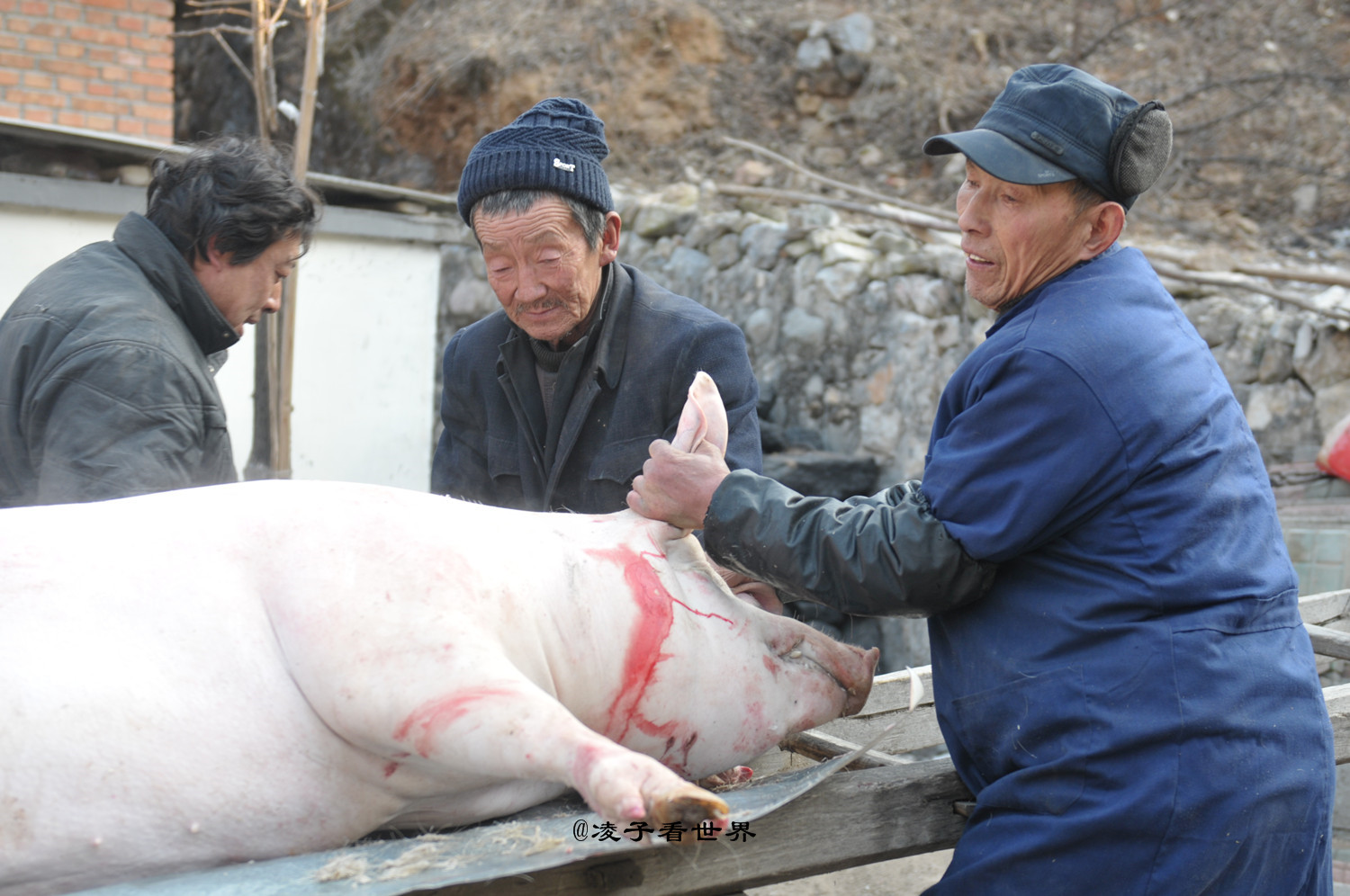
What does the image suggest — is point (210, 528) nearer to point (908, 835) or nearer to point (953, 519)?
point (953, 519)

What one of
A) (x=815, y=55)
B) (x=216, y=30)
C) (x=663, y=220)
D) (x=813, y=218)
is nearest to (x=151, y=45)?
(x=216, y=30)

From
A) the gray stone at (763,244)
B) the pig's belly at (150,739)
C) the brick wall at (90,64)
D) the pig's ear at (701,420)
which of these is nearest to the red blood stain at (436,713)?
the pig's belly at (150,739)

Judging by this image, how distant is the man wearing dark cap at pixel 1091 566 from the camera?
5.37 feet

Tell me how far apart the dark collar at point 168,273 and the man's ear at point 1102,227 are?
6.23ft

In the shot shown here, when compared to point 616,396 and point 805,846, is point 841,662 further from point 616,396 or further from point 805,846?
point 616,396

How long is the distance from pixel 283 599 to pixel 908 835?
1113mm

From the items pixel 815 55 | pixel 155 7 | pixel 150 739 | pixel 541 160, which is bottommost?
pixel 150 739

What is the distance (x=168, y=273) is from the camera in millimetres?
2549

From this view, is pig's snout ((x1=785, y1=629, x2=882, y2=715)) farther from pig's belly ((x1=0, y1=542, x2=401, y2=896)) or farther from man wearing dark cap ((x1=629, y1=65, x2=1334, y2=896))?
pig's belly ((x1=0, y1=542, x2=401, y2=896))

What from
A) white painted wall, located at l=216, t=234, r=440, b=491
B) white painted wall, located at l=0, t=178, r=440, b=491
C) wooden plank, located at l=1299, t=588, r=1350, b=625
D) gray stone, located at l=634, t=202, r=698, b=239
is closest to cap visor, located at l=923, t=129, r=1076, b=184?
wooden plank, located at l=1299, t=588, r=1350, b=625

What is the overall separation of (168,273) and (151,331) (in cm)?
23

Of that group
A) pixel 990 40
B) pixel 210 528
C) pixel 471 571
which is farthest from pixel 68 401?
pixel 990 40

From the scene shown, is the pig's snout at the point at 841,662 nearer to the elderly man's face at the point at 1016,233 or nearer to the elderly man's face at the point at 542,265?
the elderly man's face at the point at 1016,233

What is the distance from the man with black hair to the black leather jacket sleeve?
47.3 inches
